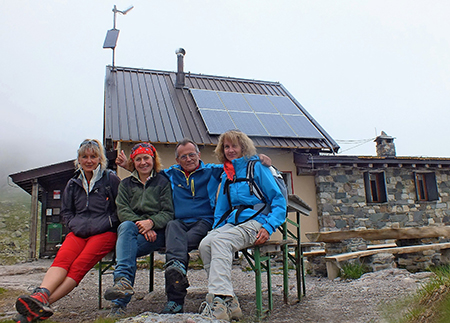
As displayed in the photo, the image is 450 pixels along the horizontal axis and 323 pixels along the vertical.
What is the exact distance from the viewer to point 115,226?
378 centimetres

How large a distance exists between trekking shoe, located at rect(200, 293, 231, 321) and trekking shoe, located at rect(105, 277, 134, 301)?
26.1 inches

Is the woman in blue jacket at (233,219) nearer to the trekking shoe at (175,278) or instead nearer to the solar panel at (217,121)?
the trekking shoe at (175,278)

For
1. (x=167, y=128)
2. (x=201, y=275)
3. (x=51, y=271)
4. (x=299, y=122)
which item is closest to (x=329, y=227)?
(x=299, y=122)

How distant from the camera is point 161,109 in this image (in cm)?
1041

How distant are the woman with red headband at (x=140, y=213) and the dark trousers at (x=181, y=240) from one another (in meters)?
0.22

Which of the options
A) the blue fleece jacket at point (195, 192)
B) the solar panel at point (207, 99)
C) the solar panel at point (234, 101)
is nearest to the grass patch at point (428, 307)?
the blue fleece jacket at point (195, 192)

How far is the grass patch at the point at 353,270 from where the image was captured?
20.2 ft

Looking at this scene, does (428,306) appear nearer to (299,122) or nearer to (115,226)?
(115,226)

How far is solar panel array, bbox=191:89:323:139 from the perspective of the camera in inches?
385

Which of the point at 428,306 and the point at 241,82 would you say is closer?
the point at 428,306

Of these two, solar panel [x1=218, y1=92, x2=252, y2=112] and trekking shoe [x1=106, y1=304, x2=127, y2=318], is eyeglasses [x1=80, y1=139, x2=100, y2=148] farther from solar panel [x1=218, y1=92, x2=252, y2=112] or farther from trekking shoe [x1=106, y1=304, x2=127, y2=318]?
solar panel [x1=218, y1=92, x2=252, y2=112]

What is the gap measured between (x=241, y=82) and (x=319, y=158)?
17.6 ft

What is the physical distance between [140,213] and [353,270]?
408 centimetres

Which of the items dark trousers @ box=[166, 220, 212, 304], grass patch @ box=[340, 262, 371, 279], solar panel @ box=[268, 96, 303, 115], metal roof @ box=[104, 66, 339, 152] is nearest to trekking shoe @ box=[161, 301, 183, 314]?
dark trousers @ box=[166, 220, 212, 304]
